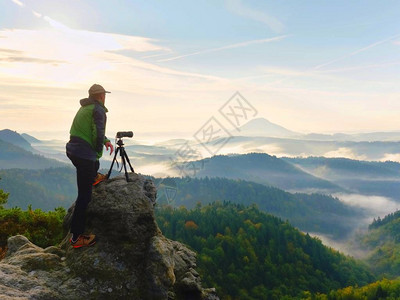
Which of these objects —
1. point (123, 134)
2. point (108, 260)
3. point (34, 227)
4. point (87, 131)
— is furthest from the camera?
point (34, 227)

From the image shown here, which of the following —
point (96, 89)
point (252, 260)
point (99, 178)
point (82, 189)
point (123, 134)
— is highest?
point (96, 89)

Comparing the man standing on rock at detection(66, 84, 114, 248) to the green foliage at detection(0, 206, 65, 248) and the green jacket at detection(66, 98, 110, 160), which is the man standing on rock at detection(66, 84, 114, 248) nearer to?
the green jacket at detection(66, 98, 110, 160)

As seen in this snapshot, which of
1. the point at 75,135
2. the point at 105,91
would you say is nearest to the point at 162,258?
the point at 75,135

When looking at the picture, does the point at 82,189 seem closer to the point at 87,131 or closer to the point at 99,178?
the point at 99,178

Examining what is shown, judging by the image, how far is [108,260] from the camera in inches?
457

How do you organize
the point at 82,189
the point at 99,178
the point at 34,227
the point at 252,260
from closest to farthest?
the point at 82,189
the point at 99,178
the point at 34,227
the point at 252,260

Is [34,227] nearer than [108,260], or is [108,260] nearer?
[108,260]

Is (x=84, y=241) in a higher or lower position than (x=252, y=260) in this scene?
higher

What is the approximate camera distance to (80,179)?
11820 mm

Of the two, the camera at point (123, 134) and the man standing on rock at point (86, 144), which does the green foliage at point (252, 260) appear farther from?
the camera at point (123, 134)

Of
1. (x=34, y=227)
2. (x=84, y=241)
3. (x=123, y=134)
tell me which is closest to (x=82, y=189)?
(x=84, y=241)

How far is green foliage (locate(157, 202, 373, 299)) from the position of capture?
157 metres

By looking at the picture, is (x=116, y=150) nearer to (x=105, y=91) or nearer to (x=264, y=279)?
(x=105, y=91)

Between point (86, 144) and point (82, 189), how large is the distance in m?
1.64
